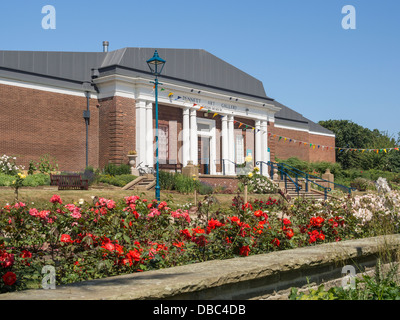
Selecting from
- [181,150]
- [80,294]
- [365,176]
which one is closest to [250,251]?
[80,294]

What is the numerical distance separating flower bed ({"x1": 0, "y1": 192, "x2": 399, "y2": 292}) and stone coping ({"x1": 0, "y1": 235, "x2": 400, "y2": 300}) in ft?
2.83

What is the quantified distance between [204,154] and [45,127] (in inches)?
452

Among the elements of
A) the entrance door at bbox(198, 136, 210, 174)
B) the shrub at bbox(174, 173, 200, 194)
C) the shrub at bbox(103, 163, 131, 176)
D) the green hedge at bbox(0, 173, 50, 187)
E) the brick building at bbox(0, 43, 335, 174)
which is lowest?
the shrub at bbox(174, 173, 200, 194)

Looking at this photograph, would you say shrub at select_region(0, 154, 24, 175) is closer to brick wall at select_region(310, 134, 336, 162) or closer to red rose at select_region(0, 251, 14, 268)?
red rose at select_region(0, 251, 14, 268)

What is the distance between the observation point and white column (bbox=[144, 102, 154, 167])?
27500 millimetres

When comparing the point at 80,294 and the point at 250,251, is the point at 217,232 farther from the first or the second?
the point at 80,294

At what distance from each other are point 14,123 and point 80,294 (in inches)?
917

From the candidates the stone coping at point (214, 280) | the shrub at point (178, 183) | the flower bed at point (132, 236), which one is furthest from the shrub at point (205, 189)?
the stone coping at point (214, 280)

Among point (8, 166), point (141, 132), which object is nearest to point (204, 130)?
point (141, 132)

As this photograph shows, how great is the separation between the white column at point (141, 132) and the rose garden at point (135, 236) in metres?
20.3

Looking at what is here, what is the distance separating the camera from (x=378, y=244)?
203 inches

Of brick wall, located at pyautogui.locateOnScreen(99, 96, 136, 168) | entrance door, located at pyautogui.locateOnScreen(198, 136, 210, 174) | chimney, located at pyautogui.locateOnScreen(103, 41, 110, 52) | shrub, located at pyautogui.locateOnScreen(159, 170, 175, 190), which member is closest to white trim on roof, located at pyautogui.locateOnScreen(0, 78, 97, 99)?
brick wall, located at pyautogui.locateOnScreen(99, 96, 136, 168)

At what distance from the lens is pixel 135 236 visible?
244 inches

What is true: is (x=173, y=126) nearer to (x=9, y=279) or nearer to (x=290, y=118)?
(x=290, y=118)
